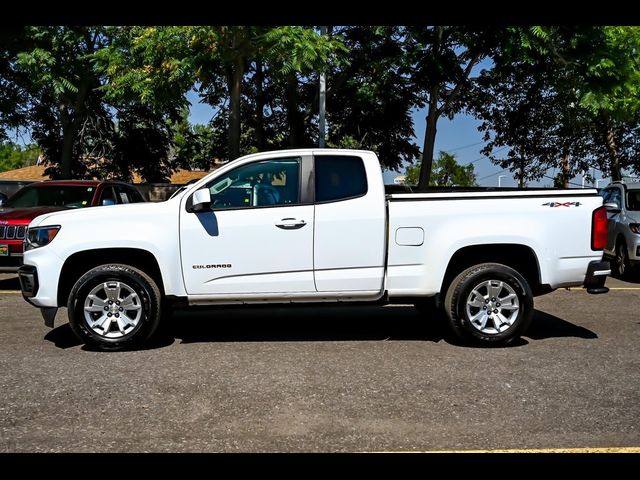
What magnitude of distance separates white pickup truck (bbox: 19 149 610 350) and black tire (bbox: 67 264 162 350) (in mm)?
11

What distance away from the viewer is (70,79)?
23.6 metres

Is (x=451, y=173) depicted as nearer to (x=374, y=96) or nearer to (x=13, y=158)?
(x=374, y=96)

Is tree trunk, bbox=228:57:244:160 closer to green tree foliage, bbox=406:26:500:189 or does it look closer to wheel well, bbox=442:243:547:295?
green tree foliage, bbox=406:26:500:189

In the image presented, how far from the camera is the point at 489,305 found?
21.8ft

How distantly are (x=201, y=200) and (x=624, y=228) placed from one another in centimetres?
870

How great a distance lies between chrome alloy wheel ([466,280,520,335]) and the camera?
661 cm

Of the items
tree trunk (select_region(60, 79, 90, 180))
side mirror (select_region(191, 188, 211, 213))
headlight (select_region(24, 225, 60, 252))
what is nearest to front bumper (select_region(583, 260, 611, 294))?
side mirror (select_region(191, 188, 211, 213))

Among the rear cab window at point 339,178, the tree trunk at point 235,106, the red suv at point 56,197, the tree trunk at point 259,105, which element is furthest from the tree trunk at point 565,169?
the rear cab window at point 339,178

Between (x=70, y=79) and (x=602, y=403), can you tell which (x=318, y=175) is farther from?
(x=70, y=79)

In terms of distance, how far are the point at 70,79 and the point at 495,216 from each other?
20960 mm

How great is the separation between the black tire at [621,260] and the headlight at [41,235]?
9762 mm

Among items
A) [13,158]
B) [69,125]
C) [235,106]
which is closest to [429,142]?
[235,106]
